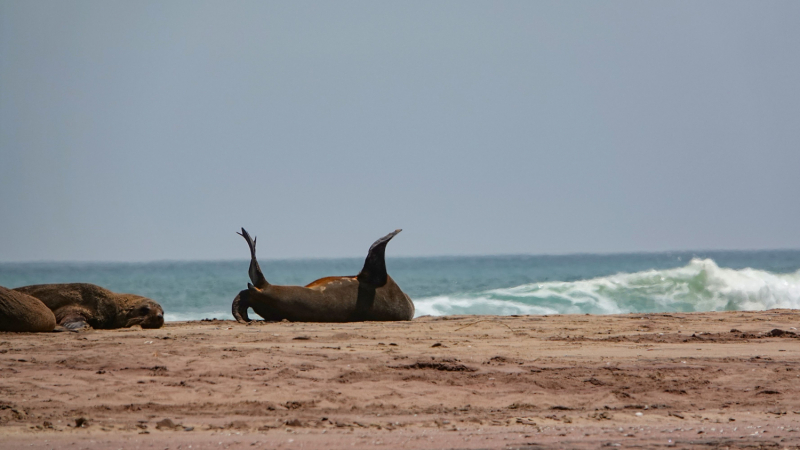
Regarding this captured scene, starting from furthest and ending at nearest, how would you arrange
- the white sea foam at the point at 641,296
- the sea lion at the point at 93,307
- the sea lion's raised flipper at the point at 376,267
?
the white sea foam at the point at 641,296 < the sea lion's raised flipper at the point at 376,267 < the sea lion at the point at 93,307

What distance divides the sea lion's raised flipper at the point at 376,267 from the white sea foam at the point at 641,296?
181 inches

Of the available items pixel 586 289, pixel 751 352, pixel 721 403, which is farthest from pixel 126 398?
pixel 586 289

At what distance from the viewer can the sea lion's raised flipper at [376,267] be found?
10.6 meters

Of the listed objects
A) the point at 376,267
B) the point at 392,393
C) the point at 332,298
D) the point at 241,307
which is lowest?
the point at 392,393

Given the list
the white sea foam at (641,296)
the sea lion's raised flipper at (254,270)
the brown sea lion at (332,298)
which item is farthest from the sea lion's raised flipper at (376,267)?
the white sea foam at (641,296)

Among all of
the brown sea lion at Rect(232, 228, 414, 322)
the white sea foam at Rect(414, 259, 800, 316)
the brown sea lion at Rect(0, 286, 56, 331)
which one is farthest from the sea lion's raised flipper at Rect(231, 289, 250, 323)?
the white sea foam at Rect(414, 259, 800, 316)

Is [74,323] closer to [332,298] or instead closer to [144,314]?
[144,314]

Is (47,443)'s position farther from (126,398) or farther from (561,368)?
(561,368)

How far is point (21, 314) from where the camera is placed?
8.05 m

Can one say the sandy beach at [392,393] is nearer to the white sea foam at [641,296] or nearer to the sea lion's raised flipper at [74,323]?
the sea lion's raised flipper at [74,323]

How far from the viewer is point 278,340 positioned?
7379 millimetres

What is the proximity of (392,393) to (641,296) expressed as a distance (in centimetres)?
1330

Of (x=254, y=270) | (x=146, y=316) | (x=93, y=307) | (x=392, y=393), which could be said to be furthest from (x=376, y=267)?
(x=392, y=393)

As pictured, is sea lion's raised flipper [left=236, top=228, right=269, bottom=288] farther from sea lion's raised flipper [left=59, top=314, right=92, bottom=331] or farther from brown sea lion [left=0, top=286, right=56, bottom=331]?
brown sea lion [left=0, top=286, right=56, bottom=331]
